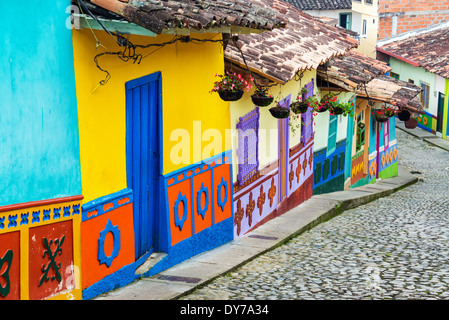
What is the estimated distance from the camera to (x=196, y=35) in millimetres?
9133

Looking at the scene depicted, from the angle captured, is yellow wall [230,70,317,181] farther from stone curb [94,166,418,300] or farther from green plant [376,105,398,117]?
green plant [376,105,398,117]

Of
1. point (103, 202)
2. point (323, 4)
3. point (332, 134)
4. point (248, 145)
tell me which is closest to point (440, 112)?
point (323, 4)

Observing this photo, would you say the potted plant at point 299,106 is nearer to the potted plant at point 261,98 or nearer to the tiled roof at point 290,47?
the tiled roof at point 290,47

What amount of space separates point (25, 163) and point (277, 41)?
7784 mm

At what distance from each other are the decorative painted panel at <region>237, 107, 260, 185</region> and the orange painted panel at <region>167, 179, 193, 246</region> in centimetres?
190

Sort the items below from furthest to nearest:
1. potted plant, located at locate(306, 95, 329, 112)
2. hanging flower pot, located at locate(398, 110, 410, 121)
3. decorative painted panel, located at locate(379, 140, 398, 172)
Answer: decorative painted panel, located at locate(379, 140, 398, 172) → hanging flower pot, located at locate(398, 110, 410, 121) → potted plant, located at locate(306, 95, 329, 112)

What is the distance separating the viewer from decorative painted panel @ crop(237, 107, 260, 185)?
10836 mm

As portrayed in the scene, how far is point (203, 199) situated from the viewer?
373 inches

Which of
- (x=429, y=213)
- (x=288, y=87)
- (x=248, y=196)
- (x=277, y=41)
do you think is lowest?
(x=429, y=213)

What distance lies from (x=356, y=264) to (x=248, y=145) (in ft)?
9.11

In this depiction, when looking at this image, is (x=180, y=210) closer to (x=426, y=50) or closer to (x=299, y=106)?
(x=299, y=106)

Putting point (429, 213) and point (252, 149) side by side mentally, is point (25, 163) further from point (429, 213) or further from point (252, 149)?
point (429, 213)

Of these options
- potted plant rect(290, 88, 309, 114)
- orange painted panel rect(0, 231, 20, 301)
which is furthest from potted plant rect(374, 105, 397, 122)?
orange painted panel rect(0, 231, 20, 301)

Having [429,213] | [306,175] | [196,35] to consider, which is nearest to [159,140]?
[196,35]
